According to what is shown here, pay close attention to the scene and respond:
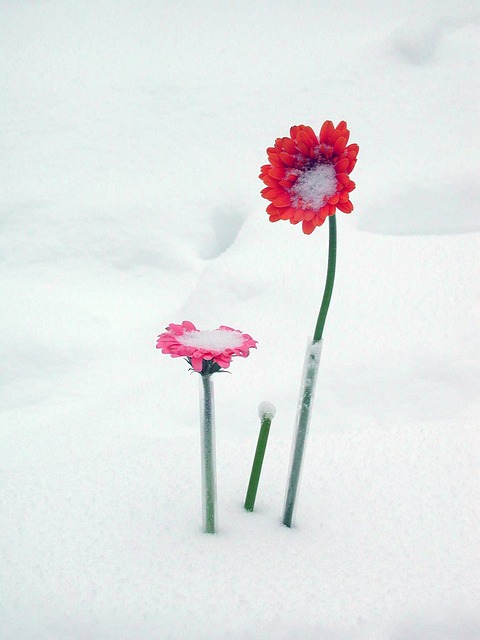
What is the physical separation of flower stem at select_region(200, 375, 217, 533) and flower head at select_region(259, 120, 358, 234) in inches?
6.0

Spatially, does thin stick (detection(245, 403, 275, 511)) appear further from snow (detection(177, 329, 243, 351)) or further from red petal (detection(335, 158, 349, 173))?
red petal (detection(335, 158, 349, 173))

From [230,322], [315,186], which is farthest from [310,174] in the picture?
[230,322]

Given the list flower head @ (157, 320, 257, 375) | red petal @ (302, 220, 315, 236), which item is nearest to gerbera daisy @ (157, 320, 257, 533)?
flower head @ (157, 320, 257, 375)

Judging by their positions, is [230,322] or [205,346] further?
[230,322]

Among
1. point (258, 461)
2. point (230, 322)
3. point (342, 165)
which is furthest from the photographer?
point (230, 322)

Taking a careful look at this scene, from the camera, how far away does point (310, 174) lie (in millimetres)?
558

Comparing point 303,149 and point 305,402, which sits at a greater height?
point 303,149

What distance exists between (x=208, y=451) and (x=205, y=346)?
0.09 metres

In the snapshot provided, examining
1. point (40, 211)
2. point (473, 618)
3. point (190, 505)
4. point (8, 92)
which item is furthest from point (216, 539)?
point (8, 92)

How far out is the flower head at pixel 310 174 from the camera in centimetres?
54

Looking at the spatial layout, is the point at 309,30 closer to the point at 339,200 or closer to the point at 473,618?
the point at 339,200

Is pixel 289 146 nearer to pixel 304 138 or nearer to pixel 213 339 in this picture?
pixel 304 138

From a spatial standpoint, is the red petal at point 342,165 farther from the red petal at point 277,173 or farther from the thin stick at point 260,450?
the thin stick at point 260,450

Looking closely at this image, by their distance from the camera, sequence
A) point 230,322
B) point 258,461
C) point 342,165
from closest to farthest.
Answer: point 342,165 → point 258,461 → point 230,322
